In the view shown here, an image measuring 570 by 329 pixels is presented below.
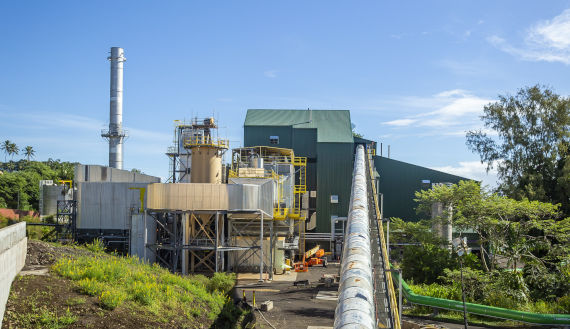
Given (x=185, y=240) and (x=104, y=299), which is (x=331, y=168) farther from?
(x=104, y=299)

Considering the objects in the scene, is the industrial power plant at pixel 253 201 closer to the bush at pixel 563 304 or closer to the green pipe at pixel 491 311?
the green pipe at pixel 491 311

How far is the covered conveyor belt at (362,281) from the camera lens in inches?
380

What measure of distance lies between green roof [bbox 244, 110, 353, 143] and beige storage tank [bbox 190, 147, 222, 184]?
16798mm

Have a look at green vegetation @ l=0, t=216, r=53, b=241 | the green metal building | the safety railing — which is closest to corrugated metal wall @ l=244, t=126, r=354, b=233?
the green metal building

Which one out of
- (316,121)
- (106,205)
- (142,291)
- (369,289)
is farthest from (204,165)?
(369,289)

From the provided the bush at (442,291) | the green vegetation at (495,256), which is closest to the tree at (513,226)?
the green vegetation at (495,256)

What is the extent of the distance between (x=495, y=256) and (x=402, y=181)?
22.7m

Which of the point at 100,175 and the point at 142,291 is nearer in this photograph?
the point at 142,291

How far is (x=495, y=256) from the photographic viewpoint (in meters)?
31.2

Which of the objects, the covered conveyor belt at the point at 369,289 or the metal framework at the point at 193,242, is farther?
the metal framework at the point at 193,242

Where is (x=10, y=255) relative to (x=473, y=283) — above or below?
above

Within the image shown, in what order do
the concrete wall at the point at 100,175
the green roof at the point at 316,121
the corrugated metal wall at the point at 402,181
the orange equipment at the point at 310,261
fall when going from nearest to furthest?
1. the orange equipment at the point at 310,261
2. the concrete wall at the point at 100,175
3. the corrugated metal wall at the point at 402,181
4. the green roof at the point at 316,121

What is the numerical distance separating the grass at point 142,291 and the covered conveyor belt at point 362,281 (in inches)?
298

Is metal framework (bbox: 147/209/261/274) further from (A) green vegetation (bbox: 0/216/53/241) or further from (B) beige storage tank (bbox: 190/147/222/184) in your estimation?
(A) green vegetation (bbox: 0/216/53/241)
